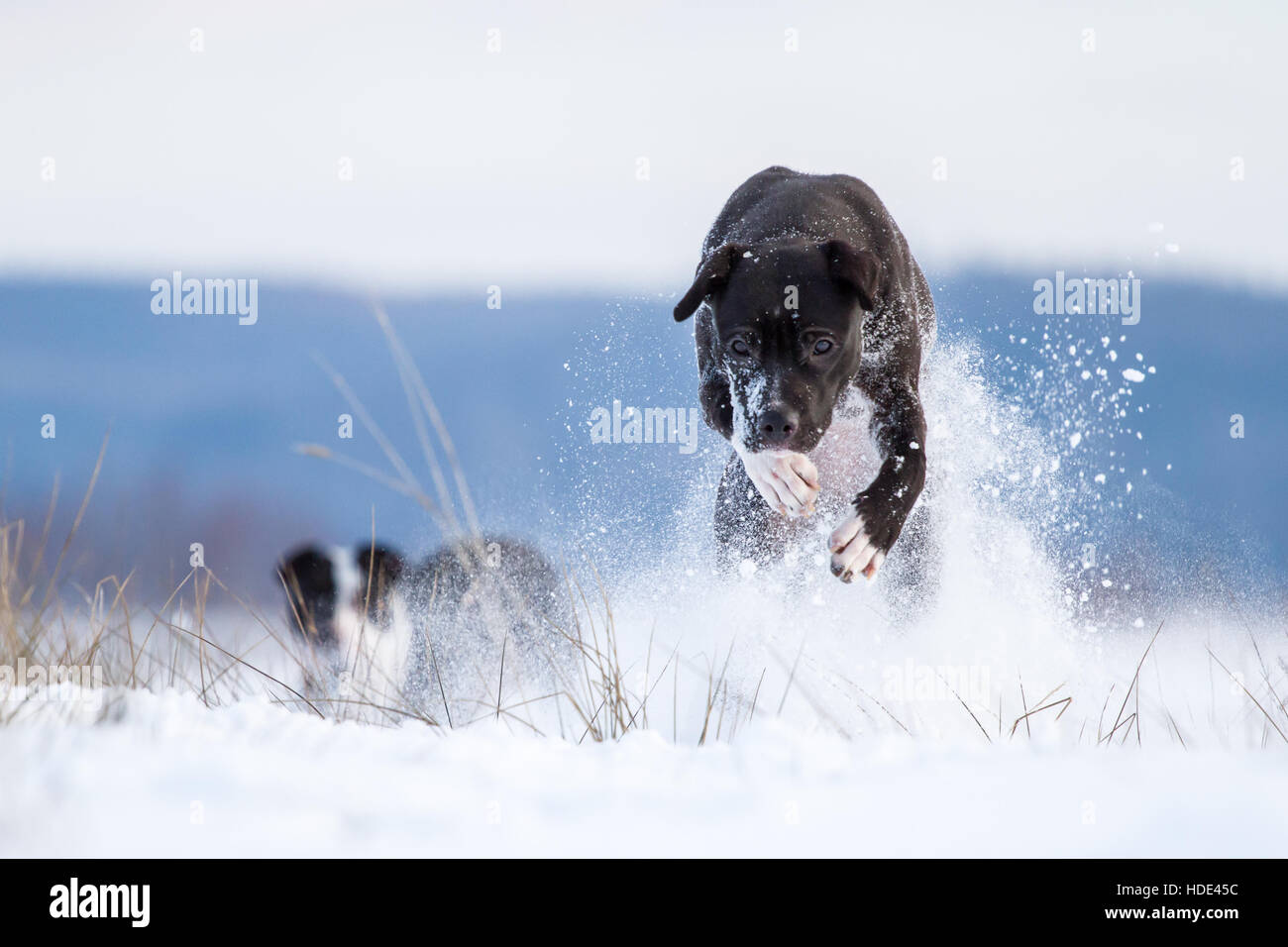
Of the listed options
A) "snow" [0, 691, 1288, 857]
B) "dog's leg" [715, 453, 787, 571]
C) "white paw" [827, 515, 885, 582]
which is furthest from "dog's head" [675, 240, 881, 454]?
"snow" [0, 691, 1288, 857]

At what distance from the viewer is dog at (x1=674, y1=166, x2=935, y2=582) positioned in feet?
13.7

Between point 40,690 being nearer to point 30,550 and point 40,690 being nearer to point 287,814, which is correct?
point 30,550

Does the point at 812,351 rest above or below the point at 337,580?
above

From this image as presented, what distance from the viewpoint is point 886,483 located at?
430cm

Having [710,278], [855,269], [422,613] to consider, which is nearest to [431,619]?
[422,613]

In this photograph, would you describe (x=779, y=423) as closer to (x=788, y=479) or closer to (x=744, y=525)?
(x=788, y=479)

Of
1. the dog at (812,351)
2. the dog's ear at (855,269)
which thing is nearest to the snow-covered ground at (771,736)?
the dog at (812,351)

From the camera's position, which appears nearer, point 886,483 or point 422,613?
point 886,483

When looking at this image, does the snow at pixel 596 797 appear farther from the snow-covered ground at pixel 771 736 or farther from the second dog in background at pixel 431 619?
the second dog in background at pixel 431 619

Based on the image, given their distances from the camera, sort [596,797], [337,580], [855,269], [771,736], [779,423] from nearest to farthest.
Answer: [596,797], [771,736], [779,423], [855,269], [337,580]

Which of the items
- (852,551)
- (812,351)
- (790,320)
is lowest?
(852,551)

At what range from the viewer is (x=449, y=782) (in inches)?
98.7

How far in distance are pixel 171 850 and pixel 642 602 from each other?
315 cm

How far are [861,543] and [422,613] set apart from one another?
2.17 meters
